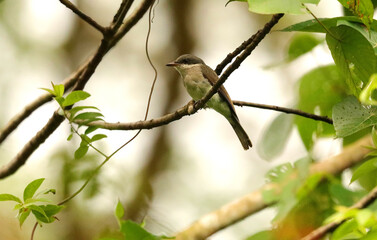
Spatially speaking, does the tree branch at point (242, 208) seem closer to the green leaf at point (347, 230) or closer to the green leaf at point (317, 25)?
the green leaf at point (317, 25)

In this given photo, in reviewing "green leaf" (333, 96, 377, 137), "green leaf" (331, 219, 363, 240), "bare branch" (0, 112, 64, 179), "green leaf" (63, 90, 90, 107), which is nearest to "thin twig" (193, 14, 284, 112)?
"green leaf" (333, 96, 377, 137)

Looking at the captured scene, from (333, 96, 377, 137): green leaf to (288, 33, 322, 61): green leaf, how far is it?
26.2 inches

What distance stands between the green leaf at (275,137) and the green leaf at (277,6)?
1.13 m

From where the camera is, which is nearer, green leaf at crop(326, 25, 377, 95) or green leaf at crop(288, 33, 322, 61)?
green leaf at crop(326, 25, 377, 95)

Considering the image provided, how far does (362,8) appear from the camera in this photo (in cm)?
150

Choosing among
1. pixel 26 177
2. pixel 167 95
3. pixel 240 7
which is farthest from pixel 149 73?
pixel 26 177

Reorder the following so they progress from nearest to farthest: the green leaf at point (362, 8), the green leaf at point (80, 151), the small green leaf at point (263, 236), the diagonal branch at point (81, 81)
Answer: the green leaf at point (362, 8) < the green leaf at point (80, 151) < the small green leaf at point (263, 236) < the diagonal branch at point (81, 81)

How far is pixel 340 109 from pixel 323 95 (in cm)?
64

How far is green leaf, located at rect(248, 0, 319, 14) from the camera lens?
1.30m

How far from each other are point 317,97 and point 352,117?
0.68 m

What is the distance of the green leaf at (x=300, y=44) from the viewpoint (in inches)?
93.9

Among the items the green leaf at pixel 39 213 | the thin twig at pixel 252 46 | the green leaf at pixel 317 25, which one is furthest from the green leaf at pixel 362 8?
the green leaf at pixel 39 213

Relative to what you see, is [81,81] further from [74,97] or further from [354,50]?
[354,50]

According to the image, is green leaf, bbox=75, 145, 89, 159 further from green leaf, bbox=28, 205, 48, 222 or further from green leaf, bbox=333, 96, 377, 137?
green leaf, bbox=333, 96, 377, 137
